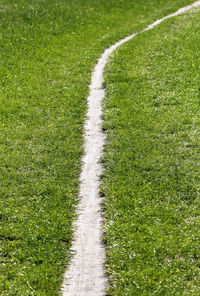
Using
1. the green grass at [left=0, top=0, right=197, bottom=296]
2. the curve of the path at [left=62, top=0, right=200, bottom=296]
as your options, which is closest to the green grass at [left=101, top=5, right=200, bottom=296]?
the curve of the path at [left=62, top=0, right=200, bottom=296]

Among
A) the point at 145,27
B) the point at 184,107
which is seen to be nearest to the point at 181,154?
the point at 184,107

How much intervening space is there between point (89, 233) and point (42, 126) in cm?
479

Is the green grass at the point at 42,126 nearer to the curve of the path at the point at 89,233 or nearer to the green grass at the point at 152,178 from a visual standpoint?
the curve of the path at the point at 89,233

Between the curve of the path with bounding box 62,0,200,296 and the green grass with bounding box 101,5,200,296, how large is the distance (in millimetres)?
181

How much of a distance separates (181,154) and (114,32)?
47.0 ft

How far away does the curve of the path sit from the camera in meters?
6.73

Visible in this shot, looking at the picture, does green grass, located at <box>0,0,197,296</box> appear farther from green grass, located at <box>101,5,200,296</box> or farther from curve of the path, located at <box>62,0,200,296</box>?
green grass, located at <box>101,5,200,296</box>

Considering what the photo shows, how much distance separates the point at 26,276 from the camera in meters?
6.76

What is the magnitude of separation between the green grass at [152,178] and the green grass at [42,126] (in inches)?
33.0

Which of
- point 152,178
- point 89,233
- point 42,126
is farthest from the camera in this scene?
point 42,126

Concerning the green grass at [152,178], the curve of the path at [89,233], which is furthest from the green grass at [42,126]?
the green grass at [152,178]

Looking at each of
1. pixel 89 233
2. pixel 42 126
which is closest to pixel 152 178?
pixel 89 233

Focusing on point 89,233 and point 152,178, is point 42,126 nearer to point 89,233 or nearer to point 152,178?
point 152,178

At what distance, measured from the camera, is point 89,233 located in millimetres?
7875
